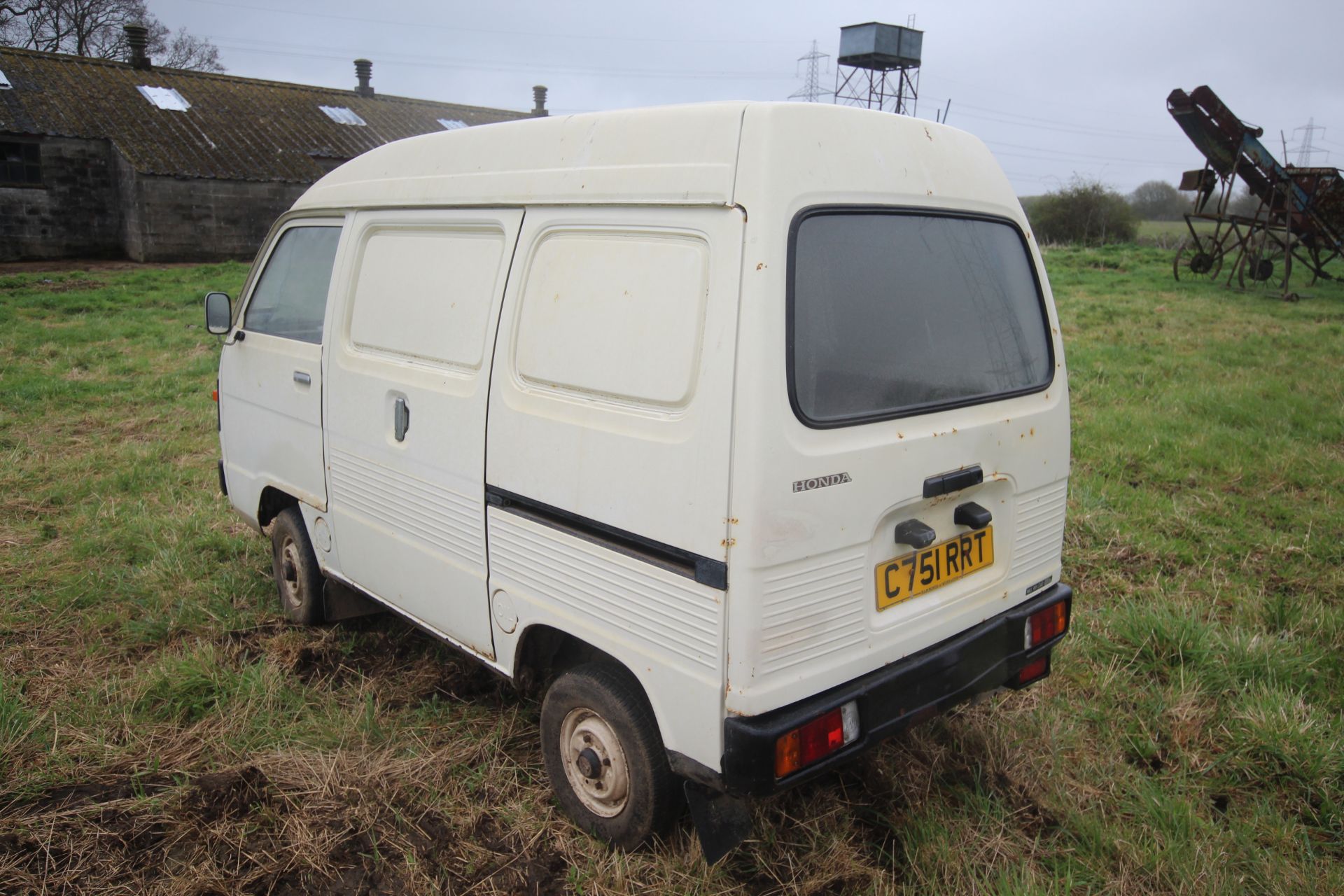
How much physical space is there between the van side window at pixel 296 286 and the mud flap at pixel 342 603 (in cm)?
109

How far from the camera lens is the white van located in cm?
223

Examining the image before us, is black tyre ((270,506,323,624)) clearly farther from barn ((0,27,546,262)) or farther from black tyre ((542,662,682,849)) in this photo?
barn ((0,27,546,262))

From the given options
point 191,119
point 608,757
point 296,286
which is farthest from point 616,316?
point 191,119

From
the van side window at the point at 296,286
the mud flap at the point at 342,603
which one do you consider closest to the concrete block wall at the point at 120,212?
the van side window at the point at 296,286

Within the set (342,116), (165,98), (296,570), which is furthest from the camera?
(342,116)

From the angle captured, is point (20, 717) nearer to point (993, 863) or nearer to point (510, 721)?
point (510, 721)

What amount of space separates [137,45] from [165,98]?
2356 millimetres

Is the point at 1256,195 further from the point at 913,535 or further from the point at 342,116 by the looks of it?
the point at 342,116

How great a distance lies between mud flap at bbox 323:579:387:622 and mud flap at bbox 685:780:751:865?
6.57 feet

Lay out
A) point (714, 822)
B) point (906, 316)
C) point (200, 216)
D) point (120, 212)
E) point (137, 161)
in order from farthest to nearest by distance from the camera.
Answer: point (120, 212)
point (200, 216)
point (137, 161)
point (906, 316)
point (714, 822)

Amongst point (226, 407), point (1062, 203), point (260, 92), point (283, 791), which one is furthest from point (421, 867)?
point (1062, 203)

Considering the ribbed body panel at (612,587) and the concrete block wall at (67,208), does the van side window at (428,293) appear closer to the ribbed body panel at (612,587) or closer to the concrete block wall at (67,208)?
the ribbed body panel at (612,587)

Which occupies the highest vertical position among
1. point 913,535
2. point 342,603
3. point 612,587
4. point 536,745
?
point 913,535

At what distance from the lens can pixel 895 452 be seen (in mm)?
2430
